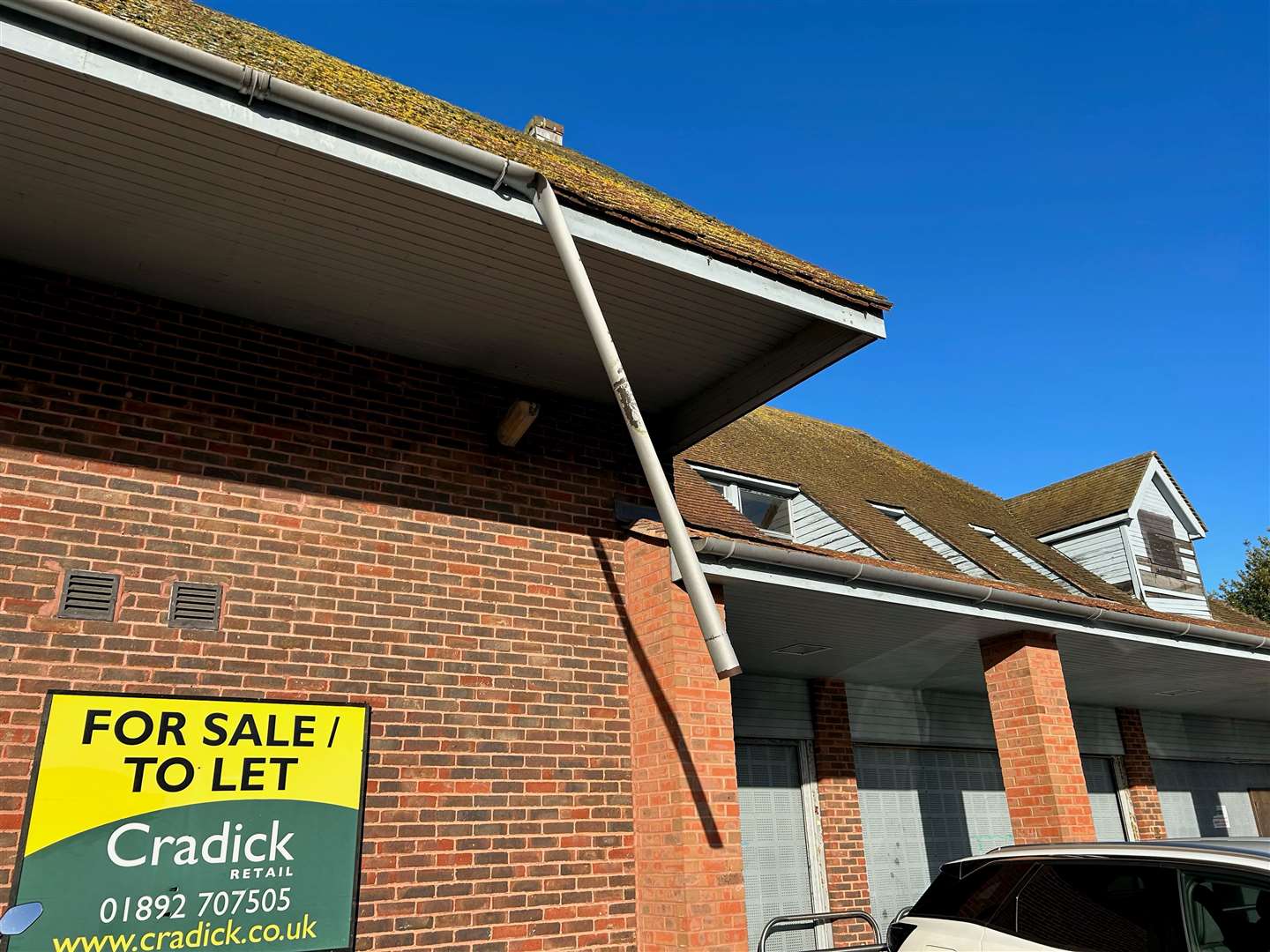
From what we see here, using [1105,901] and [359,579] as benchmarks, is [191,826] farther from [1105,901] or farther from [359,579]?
[1105,901]

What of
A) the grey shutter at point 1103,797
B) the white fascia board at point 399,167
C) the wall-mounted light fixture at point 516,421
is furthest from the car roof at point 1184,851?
the grey shutter at point 1103,797

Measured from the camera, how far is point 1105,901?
4332 mm

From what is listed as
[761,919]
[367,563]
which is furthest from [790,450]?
[367,563]

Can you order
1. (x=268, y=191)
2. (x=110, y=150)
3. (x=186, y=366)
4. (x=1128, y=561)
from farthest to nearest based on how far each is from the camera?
(x=1128, y=561) → (x=186, y=366) → (x=268, y=191) → (x=110, y=150)

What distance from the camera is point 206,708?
4.99m

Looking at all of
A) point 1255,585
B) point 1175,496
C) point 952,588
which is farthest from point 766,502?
point 1255,585

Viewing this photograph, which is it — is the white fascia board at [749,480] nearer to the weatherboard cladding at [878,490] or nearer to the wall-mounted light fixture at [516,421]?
the weatherboard cladding at [878,490]

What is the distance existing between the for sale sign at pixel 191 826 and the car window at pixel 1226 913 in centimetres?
412

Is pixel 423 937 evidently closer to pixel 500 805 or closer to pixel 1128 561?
pixel 500 805

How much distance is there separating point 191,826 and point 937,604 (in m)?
5.70

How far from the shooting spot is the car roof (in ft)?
12.9

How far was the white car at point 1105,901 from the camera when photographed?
396 centimetres

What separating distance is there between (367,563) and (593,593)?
1651 millimetres

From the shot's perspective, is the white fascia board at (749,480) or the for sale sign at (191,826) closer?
the for sale sign at (191,826)
